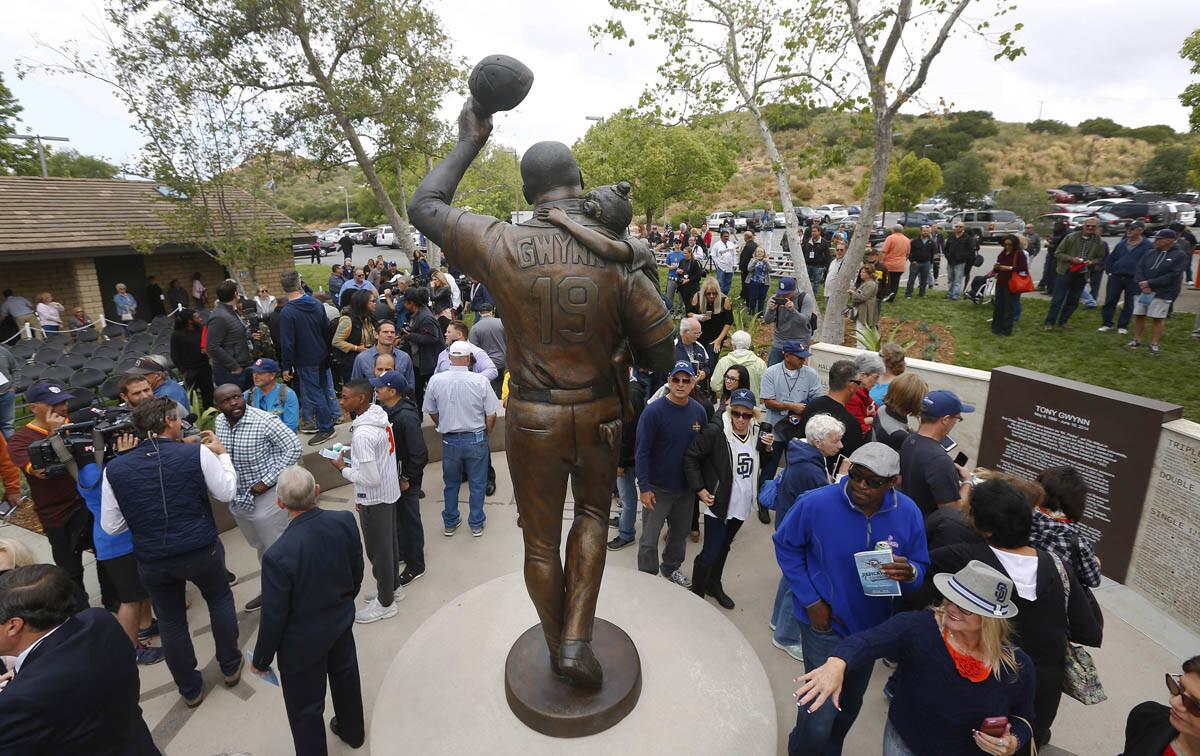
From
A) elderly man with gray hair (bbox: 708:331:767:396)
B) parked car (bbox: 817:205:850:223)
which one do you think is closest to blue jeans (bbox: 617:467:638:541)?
elderly man with gray hair (bbox: 708:331:767:396)

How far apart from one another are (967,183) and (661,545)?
41495 millimetres

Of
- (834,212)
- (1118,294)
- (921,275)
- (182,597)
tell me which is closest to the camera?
(182,597)

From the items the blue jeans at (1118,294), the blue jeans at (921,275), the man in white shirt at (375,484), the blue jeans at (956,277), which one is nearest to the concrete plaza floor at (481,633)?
the man in white shirt at (375,484)

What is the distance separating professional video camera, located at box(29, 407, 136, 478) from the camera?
3.77m

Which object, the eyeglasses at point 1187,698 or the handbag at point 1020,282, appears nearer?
the eyeglasses at point 1187,698

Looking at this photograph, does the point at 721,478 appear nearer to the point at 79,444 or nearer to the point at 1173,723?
the point at 1173,723


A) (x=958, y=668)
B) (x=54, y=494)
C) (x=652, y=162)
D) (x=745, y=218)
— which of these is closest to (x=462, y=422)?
(x=54, y=494)

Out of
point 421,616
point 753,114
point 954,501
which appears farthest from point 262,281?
point 954,501

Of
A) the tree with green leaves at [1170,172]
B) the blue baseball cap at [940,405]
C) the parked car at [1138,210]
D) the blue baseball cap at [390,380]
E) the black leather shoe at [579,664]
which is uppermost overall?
the tree with green leaves at [1170,172]

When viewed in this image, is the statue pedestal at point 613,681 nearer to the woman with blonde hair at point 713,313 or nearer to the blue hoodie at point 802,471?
the blue hoodie at point 802,471

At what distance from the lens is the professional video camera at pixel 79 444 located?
12.4 ft

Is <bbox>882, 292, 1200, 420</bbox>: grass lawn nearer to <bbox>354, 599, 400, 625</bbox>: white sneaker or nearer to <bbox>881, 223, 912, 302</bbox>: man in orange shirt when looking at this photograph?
<bbox>881, 223, 912, 302</bbox>: man in orange shirt

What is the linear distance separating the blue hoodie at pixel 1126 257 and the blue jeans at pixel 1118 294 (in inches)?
5.4

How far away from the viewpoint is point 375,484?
4297 millimetres
